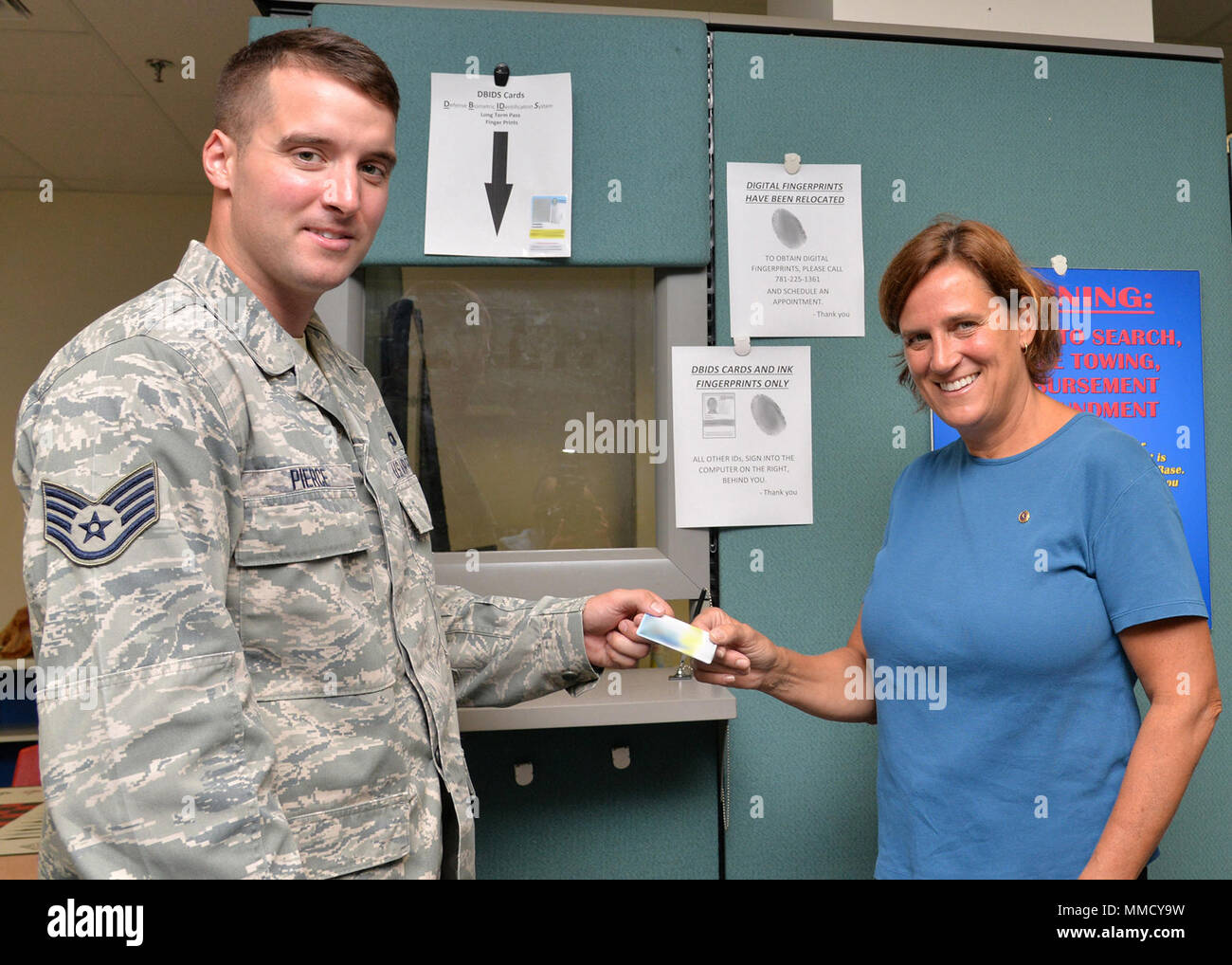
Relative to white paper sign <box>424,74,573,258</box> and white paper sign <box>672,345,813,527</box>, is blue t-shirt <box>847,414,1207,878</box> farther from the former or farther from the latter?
white paper sign <box>424,74,573,258</box>

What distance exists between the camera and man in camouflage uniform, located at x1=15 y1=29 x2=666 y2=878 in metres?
0.68

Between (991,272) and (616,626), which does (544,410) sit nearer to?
(616,626)

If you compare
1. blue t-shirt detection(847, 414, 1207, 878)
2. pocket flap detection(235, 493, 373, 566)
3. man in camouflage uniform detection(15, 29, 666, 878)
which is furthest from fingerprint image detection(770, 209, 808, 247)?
pocket flap detection(235, 493, 373, 566)

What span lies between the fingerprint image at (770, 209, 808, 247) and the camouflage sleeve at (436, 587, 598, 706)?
0.75 meters

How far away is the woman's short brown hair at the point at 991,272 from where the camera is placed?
3.53ft

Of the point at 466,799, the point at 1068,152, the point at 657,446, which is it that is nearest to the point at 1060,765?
the point at 466,799

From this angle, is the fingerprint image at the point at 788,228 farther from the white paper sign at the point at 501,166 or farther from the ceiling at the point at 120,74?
the ceiling at the point at 120,74

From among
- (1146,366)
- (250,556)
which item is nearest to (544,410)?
(250,556)

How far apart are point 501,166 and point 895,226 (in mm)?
681

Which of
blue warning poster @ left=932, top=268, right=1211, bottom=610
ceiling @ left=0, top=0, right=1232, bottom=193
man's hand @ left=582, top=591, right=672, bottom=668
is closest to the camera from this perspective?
man's hand @ left=582, top=591, right=672, bottom=668

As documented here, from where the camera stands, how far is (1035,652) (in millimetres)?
978

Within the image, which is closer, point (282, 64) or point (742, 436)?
point (282, 64)

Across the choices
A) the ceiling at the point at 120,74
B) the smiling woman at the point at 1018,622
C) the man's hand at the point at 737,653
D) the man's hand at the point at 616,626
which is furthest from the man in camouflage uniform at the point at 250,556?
the ceiling at the point at 120,74
